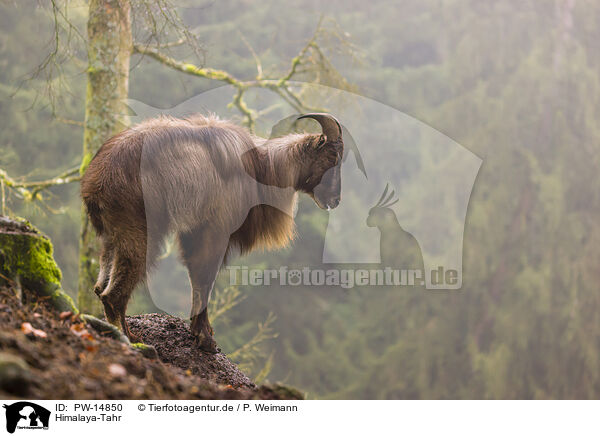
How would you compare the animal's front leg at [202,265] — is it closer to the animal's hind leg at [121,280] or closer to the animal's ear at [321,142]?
the animal's hind leg at [121,280]

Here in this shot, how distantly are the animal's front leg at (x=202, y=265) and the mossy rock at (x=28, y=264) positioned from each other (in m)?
1.06

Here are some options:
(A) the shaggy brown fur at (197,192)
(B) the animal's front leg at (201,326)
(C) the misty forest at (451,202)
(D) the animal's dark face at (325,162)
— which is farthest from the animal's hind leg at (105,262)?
(C) the misty forest at (451,202)

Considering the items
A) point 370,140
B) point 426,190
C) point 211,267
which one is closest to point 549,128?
point 426,190

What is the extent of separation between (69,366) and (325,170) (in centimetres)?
253

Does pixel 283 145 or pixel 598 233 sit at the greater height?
pixel 598 233

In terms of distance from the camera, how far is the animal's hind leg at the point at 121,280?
11.7 feet

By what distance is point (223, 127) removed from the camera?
161 inches

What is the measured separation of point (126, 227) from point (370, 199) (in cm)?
443

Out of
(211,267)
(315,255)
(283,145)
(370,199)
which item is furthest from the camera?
(315,255)

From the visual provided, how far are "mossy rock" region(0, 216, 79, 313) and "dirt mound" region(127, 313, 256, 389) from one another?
1092 millimetres

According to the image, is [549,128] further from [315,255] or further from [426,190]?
[315,255]

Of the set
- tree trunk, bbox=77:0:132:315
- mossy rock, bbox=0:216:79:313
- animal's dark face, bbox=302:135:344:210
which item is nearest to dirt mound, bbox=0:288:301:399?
mossy rock, bbox=0:216:79:313

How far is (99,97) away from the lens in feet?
22.3

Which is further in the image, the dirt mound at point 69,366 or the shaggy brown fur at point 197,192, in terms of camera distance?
the shaggy brown fur at point 197,192
